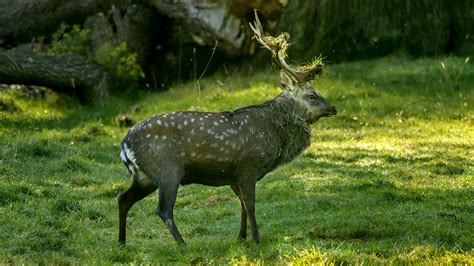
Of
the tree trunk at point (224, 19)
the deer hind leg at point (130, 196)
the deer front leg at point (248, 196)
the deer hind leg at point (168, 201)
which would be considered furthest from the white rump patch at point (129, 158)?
Answer: the tree trunk at point (224, 19)

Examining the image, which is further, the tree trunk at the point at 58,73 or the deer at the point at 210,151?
the tree trunk at the point at 58,73

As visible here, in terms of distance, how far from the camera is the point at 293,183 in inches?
512

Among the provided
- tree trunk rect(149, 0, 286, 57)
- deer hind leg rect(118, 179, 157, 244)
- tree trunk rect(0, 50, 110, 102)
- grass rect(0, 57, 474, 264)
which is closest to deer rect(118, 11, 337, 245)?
deer hind leg rect(118, 179, 157, 244)

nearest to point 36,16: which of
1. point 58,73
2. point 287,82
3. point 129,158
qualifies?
point 58,73

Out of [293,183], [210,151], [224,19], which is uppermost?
[210,151]

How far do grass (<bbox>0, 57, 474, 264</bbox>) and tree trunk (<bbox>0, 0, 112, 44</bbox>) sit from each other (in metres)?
2.56

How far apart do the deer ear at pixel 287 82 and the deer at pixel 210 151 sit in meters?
0.01

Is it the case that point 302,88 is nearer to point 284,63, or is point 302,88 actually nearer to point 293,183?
point 284,63

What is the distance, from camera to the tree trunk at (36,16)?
72.7 feet

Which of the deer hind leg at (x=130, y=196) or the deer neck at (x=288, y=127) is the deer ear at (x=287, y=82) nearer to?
the deer neck at (x=288, y=127)

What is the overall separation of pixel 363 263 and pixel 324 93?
11.8 meters

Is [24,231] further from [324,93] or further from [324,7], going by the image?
[324,7]

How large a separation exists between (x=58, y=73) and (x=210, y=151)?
10545mm

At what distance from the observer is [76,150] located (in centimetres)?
1608
